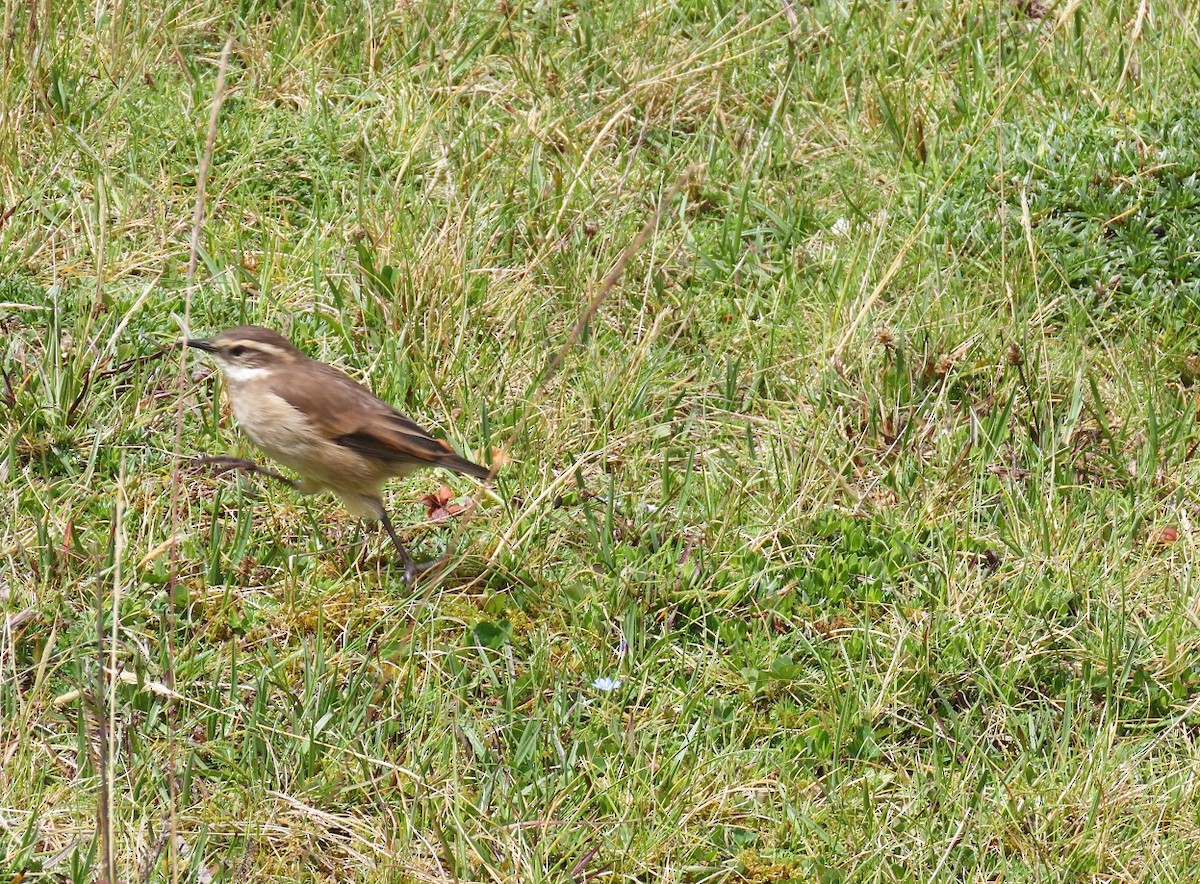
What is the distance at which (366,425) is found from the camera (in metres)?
5.27

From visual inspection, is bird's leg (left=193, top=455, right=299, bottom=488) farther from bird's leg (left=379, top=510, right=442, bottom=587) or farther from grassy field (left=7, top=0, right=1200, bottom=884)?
bird's leg (left=379, top=510, right=442, bottom=587)

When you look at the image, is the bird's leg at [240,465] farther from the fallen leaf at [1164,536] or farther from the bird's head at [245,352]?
the fallen leaf at [1164,536]

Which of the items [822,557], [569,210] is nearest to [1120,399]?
[822,557]

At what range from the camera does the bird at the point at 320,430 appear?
5195mm

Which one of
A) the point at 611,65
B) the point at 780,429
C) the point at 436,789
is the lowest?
the point at 436,789

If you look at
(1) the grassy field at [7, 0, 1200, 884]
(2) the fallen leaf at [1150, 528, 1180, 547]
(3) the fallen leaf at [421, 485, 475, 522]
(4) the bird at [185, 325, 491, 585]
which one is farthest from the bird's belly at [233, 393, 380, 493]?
(2) the fallen leaf at [1150, 528, 1180, 547]

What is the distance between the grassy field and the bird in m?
0.21

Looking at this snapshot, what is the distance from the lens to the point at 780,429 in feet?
18.9

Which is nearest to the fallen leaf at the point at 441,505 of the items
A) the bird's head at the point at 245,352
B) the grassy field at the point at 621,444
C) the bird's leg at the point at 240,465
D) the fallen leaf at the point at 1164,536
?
the grassy field at the point at 621,444

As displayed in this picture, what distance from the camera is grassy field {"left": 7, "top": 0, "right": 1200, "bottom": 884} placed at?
436cm

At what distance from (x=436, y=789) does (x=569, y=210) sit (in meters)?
2.98

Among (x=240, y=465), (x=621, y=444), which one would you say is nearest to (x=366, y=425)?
(x=240, y=465)

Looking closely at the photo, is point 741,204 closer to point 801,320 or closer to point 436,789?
point 801,320

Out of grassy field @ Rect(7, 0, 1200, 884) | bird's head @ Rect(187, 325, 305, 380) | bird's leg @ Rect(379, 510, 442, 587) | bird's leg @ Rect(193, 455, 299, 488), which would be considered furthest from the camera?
bird's head @ Rect(187, 325, 305, 380)
